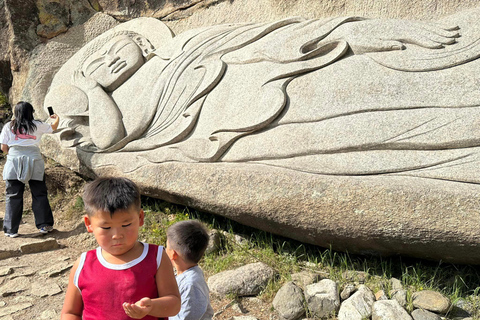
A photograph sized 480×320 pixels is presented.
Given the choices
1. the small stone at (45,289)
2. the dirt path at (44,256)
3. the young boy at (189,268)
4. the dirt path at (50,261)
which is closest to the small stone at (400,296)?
the dirt path at (50,261)

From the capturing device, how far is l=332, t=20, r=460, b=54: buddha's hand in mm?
2756

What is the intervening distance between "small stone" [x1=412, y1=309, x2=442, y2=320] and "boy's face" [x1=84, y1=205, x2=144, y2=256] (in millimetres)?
1425

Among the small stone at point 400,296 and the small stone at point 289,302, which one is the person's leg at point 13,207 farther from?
the small stone at point 400,296

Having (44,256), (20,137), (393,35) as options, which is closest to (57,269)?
(44,256)

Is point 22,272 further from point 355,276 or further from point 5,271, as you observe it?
point 355,276

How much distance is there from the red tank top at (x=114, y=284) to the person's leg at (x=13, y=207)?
7.97 ft

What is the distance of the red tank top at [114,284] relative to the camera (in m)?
1.25

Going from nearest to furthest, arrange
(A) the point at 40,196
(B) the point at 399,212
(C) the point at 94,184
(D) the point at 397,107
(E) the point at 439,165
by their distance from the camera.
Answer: (C) the point at 94,184 < (B) the point at 399,212 < (E) the point at 439,165 < (D) the point at 397,107 < (A) the point at 40,196

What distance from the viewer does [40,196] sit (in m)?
3.49

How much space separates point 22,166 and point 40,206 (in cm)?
32

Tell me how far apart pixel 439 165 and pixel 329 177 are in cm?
53

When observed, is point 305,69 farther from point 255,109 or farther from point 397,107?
point 397,107

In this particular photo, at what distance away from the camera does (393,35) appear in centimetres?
286

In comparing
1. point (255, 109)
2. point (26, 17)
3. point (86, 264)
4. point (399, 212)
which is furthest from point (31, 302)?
point (26, 17)
